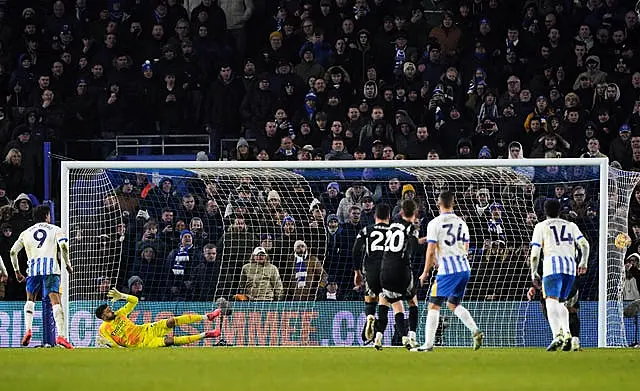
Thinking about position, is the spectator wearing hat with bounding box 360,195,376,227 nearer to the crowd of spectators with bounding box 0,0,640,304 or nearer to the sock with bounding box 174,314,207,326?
the crowd of spectators with bounding box 0,0,640,304

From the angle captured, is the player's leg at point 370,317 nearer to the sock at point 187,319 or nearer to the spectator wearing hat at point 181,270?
the sock at point 187,319

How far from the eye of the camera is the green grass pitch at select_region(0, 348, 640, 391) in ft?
34.7

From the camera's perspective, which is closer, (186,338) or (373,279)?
(373,279)

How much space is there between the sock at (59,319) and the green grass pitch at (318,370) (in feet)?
4.57

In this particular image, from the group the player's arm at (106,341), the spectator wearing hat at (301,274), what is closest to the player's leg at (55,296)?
the player's arm at (106,341)

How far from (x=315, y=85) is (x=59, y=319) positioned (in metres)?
5.87

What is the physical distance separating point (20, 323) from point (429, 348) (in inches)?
251

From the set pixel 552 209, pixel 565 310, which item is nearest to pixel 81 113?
pixel 552 209

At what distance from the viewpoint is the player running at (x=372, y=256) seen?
15805 mm

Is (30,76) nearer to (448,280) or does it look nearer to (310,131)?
(310,131)

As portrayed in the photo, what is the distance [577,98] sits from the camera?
20109mm

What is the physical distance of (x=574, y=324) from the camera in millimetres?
17188

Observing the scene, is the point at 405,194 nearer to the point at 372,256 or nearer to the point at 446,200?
the point at 372,256

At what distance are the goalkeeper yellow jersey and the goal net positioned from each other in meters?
1.14
